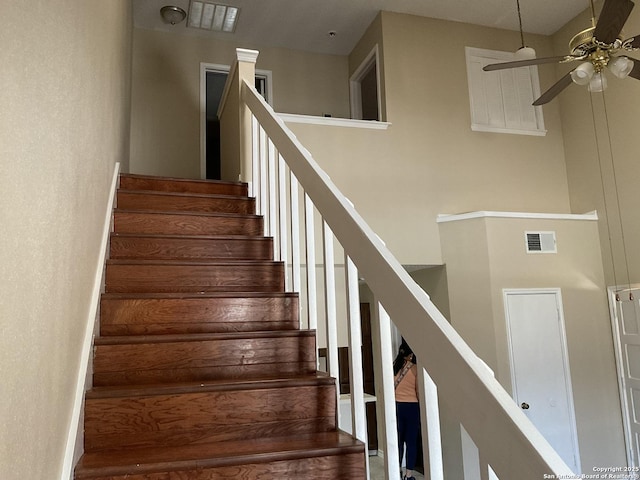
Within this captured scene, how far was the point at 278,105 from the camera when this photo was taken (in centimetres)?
643

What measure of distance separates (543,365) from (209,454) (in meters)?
4.21

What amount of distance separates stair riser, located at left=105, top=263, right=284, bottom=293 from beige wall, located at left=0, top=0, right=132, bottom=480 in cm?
72

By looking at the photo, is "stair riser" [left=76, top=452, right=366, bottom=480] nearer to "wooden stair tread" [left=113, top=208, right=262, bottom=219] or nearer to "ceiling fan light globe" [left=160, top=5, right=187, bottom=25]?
"wooden stair tread" [left=113, top=208, right=262, bottom=219]

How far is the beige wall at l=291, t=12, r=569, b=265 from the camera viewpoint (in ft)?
17.2

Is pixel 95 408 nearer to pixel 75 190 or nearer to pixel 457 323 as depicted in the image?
pixel 75 190

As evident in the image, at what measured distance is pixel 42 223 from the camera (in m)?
1.05

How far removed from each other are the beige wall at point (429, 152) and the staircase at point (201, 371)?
2495mm

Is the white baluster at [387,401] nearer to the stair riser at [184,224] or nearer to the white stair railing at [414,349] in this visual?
the white stair railing at [414,349]

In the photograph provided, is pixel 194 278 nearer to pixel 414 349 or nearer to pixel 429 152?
pixel 414 349

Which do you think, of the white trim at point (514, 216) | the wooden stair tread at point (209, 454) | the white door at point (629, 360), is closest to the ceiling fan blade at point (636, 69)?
the white trim at point (514, 216)

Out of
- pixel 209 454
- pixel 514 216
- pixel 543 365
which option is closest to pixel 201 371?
pixel 209 454

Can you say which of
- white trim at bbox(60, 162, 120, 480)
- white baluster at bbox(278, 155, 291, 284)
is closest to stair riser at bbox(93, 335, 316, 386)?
white trim at bbox(60, 162, 120, 480)

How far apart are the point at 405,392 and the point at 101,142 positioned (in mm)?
3652

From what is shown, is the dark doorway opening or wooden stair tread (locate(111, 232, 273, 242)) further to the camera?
the dark doorway opening
